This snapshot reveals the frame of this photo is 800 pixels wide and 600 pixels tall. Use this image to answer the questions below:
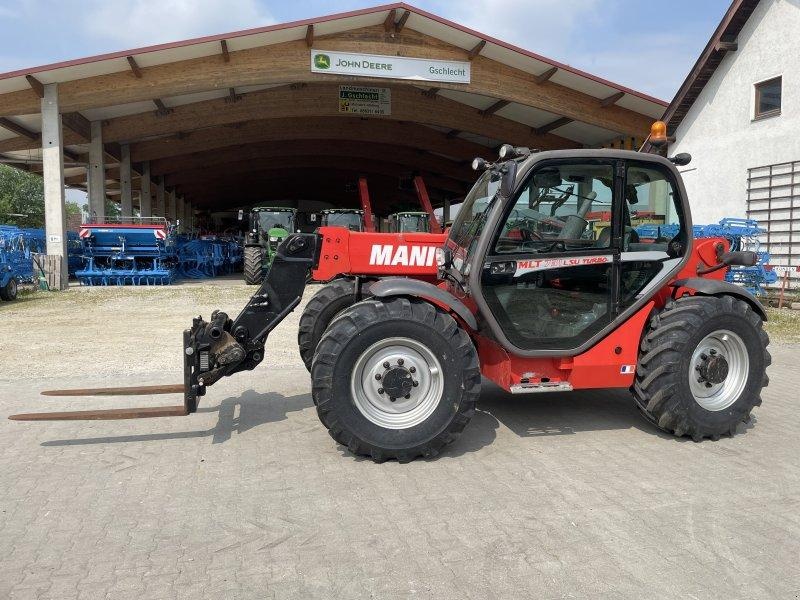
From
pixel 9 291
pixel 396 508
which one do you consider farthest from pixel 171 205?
pixel 396 508

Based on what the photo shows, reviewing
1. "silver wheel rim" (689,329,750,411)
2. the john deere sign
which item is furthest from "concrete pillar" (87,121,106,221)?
"silver wheel rim" (689,329,750,411)

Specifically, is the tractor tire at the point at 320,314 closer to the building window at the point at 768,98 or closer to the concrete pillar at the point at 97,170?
the building window at the point at 768,98

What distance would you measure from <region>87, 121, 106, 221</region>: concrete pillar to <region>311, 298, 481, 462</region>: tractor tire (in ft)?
64.9

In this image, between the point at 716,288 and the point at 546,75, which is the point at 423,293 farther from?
the point at 546,75

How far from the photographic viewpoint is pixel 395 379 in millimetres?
4188

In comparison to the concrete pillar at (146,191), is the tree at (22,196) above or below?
above

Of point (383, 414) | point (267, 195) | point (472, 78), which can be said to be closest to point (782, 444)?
point (383, 414)

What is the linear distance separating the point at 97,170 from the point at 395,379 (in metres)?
20.5

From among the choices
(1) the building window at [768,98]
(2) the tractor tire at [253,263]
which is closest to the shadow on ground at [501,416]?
(1) the building window at [768,98]

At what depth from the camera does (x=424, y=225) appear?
74.6 ft

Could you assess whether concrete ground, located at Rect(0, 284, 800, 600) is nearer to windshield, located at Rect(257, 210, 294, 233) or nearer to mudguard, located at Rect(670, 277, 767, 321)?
mudguard, located at Rect(670, 277, 767, 321)

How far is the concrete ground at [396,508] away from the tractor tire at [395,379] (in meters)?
0.20

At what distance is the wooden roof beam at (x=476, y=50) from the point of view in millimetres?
17070

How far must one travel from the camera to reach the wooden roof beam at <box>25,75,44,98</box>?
52.7 feet
